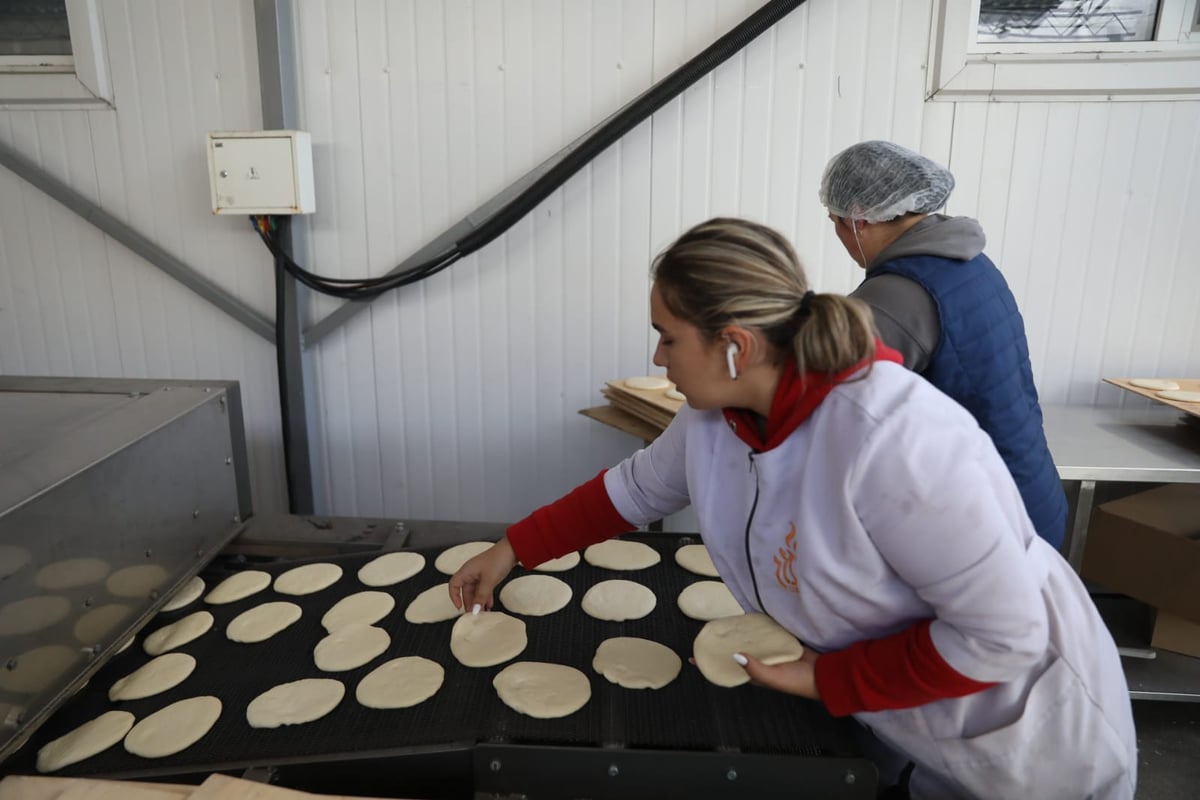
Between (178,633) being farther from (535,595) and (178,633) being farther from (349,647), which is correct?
(535,595)

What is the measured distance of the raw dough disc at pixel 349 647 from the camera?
116 cm

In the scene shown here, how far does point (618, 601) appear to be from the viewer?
1304 mm

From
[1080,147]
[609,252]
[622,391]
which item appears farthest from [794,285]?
[1080,147]

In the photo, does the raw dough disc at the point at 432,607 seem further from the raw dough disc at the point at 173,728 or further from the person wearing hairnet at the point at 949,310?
the person wearing hairnet at the point at 949,310

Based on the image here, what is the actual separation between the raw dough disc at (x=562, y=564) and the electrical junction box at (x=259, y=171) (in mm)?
1503

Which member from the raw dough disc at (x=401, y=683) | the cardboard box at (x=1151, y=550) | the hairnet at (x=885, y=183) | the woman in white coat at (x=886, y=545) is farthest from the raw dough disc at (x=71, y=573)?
the cardboard box at (x=1151, y=550)

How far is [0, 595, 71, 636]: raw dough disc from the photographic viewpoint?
930 mm

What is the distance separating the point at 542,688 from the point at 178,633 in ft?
1.98

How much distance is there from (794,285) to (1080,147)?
2010 mm

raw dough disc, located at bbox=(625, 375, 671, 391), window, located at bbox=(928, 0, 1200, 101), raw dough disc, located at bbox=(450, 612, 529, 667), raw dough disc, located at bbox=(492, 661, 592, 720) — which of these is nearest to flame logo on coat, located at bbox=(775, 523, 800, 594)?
raw dough disc, located at bbox=(492, 661, 592, 720)

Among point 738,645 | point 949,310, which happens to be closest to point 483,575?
point 738,645

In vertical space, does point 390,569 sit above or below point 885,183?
below

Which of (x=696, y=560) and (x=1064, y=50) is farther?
(x=1064, y=50)

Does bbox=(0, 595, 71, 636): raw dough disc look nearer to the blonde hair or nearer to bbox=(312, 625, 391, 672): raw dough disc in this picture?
bbox=(312, 625, 391, 672): raw dough disc
